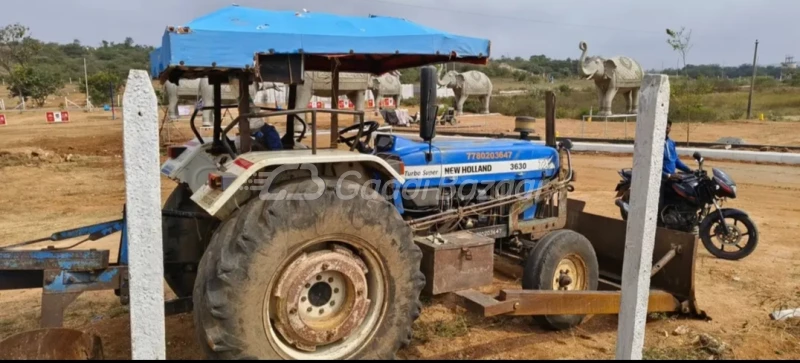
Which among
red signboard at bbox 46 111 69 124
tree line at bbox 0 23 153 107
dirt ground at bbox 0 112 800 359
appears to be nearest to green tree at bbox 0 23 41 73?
tree line at bbox 0 23 153 107

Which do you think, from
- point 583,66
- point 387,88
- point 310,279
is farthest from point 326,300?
point 387,88

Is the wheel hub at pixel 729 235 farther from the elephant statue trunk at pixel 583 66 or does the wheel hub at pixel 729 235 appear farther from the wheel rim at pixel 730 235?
the elephant statue trunk at pixel 583 66

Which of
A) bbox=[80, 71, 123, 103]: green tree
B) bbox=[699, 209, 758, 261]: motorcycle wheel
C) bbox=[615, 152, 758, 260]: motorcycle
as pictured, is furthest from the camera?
bbox=[80, 71, 123, 103]: green tree

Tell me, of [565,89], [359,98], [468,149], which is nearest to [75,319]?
[468,149]

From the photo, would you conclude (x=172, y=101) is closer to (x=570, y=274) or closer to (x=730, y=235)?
(x=730, y=235)

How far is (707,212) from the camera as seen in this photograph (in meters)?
7.64

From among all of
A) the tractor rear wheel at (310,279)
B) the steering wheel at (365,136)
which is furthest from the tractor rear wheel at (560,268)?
the steering wheel at (365,136)

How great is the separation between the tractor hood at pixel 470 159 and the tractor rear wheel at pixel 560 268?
2.45ft

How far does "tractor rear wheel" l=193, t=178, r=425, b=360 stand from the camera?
3291 mm

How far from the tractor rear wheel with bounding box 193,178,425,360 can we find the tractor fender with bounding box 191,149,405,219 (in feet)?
0.44

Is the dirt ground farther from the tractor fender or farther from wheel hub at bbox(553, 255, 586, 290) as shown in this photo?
the tractor fender

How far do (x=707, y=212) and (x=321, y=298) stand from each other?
578cm

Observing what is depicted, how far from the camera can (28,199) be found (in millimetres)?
10570

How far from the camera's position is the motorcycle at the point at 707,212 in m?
7.15
